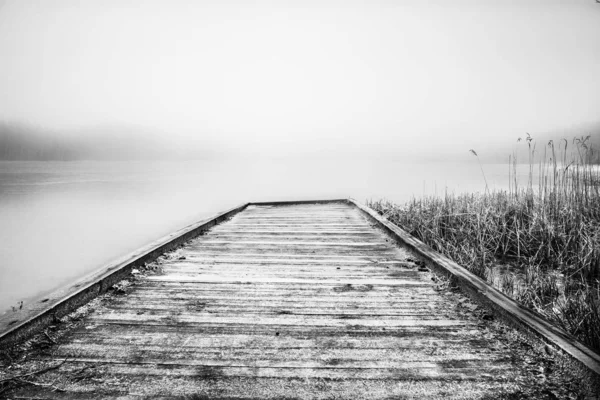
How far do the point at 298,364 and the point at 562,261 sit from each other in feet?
10.7

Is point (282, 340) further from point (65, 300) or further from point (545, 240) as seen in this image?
point (545, 240)

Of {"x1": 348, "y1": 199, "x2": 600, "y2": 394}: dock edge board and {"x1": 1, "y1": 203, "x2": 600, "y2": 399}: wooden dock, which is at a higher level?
{"x1": 348, "y1": 199, "x2": 600, "y2": 394}: dock edge board

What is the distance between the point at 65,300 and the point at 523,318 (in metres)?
2.13

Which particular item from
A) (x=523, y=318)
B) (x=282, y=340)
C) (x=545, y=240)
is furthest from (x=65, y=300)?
(x=545, y=240)

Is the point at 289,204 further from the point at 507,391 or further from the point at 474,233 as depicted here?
the point at 507,391

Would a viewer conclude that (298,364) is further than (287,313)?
No

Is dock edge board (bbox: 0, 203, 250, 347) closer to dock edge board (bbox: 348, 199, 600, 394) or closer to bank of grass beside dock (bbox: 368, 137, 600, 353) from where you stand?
dock edge board (bbox: 348, 199, 600, 394)

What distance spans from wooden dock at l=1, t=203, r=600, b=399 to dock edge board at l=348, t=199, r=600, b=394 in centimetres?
8

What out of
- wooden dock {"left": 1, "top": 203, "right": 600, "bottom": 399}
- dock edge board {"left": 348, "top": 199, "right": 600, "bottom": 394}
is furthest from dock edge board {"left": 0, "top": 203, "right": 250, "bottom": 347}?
dock edge board {"left": 348, "top": 199, "right": 600, "bottom": 394}

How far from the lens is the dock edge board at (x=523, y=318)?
1.14 m

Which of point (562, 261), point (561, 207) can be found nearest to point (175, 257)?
point (562, 261)

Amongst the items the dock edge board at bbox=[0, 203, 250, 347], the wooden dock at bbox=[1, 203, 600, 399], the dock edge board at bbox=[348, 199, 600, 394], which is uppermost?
the dock edge board at bbox=[0, 203, 250, 347]

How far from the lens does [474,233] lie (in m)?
4.44

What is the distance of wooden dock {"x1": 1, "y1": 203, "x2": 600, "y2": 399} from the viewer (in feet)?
3.80
